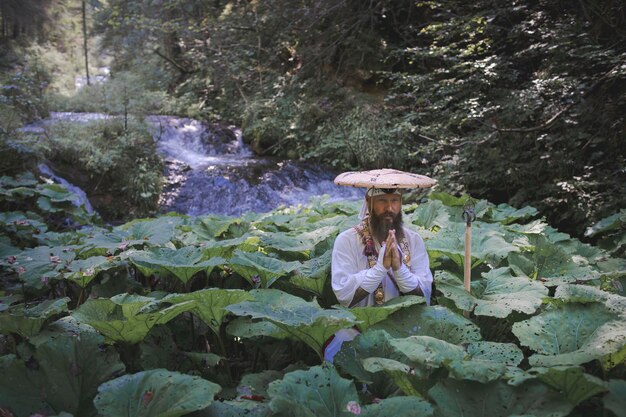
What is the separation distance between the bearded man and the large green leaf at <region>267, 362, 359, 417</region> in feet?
3.06

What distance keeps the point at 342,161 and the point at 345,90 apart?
238 centimetres

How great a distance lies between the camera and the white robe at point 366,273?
2.45 m

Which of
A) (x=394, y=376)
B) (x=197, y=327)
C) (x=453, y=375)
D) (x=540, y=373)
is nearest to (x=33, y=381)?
(x=197, y=327)

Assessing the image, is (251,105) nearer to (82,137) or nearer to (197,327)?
(82,137)

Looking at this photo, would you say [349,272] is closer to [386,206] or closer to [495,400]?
[386,206]

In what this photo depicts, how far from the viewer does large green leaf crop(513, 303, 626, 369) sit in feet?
5.31

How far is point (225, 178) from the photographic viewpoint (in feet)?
33.7

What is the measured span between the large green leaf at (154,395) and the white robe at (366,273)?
109cm

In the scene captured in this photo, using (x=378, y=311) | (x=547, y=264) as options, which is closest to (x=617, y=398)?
(x=378, y=311)

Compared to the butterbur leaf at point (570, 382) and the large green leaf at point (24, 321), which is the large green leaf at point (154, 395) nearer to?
the large green leaf at point (24, 321)

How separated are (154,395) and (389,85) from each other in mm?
11674

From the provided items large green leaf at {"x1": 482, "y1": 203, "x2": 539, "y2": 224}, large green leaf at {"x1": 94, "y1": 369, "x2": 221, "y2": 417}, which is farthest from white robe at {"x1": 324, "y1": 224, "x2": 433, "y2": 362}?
large green leaf at {"x1": 482, "y1": 203, "x2": 539, "y2": 224}

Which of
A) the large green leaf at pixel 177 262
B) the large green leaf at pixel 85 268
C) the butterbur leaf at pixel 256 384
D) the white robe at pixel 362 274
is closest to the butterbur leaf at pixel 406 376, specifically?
the butterbur leaf at pixel 256 384

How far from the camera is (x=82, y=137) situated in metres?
10.0
